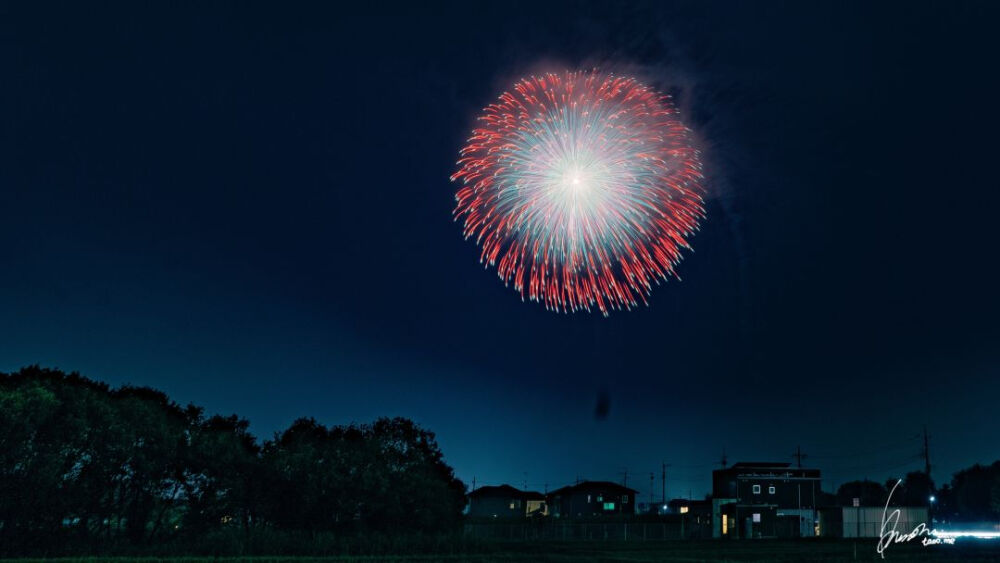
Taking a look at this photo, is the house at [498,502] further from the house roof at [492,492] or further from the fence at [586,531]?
the fence at [586,531]

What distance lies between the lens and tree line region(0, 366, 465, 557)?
5038cm

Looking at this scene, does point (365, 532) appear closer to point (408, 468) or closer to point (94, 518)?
point (408, 468)

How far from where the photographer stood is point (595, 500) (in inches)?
5197

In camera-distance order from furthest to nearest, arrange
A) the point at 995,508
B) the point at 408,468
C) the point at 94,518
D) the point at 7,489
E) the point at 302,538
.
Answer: the point at 995,508, the point at 408,468, the point at 302,538, the point at 94,518, the point at 7,489

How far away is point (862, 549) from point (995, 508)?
79.4 meters

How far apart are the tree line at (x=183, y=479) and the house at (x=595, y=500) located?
6795cm

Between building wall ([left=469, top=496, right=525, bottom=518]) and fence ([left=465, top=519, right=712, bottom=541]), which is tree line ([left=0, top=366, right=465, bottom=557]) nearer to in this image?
fence ([left=465, top=519, right=712, bottom=541])

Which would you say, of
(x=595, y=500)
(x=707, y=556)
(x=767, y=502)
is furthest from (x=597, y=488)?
(x=707, y=556)

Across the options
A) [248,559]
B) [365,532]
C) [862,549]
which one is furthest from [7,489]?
[862,549]

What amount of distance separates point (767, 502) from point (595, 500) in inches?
1441

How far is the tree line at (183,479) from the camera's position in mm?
50375

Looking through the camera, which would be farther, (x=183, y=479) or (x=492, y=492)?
(x=492, y=492)

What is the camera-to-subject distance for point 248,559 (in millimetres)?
49938

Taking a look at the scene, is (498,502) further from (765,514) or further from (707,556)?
(707,556)
